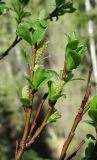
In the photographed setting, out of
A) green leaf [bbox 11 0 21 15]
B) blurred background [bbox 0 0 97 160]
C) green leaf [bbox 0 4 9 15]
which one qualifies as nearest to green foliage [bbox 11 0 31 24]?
green leaf [bbox 11 0 21 15]

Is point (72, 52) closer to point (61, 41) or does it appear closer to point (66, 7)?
point (66, 7)

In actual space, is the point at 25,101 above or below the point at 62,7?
below

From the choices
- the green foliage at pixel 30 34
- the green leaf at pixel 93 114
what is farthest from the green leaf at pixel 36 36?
the green leaf at pixel 93 114

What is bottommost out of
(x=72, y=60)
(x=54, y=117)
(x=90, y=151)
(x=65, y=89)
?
(x=65, y=89)

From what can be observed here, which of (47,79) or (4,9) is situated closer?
(47,79)

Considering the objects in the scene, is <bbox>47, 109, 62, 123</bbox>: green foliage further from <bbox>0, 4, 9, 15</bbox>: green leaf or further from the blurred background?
the blurred background

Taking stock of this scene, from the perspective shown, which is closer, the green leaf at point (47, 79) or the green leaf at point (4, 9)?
the green leaf at point (47, 79)

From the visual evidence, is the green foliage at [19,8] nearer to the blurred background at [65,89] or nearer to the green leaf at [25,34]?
the green leaf at [25,34]

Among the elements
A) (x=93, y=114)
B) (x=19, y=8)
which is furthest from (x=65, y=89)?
(x=93, y=114)

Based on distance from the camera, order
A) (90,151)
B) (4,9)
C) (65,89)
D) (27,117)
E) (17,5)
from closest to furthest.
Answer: (27,117) < (90,151) < (17,5) < (4,9) < (65,89)

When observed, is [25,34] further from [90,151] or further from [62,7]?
[62,7]

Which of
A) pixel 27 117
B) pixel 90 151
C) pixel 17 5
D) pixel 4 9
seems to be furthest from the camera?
pixel 4 9
